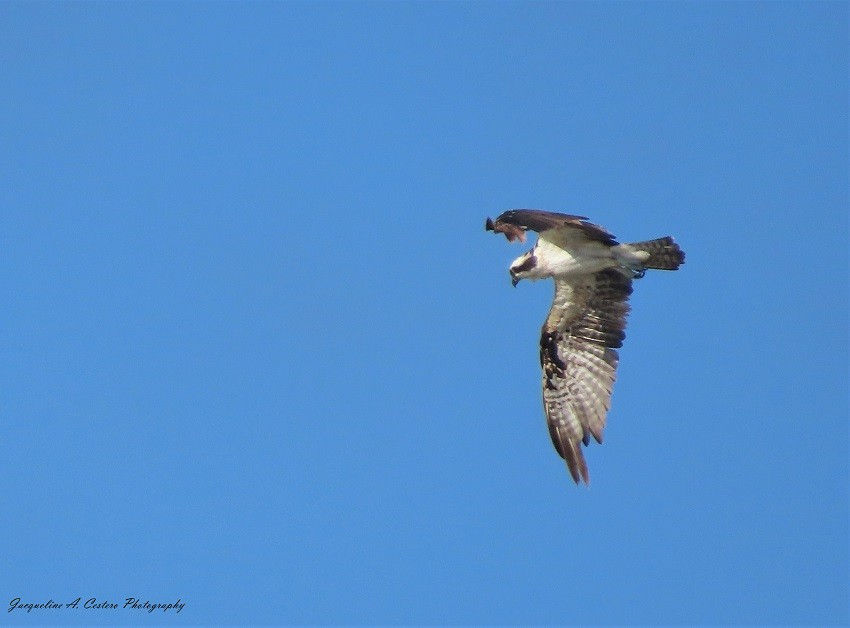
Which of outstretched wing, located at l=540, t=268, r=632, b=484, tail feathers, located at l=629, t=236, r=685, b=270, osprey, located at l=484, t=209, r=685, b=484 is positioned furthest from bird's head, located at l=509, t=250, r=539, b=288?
tail feathers, located at l=629, t=236, r=685, b=270

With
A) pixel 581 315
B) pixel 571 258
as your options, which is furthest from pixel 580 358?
pixel 571 258

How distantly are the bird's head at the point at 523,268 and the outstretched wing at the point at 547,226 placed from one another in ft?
0.74

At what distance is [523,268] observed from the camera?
12766 millimetres

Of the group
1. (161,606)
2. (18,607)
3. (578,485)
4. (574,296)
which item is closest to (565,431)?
(578,485)

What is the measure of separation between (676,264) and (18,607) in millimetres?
8191

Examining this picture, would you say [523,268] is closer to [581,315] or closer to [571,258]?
[571,258]

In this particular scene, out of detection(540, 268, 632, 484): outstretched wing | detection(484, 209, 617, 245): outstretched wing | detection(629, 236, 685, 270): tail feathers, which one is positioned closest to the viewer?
detection(484, 209, 617, 245): outstretched wing

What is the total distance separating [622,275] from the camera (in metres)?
13.1

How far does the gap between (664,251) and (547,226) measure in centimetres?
155

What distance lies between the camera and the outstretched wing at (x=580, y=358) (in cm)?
1335

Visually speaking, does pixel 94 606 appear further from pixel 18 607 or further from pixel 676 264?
pixel 676 264

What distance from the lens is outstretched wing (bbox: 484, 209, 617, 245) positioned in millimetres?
11703

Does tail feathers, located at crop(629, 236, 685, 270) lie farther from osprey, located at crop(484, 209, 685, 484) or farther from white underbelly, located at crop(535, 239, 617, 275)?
white underbelly, located at crop(535, 239, 617, 275)

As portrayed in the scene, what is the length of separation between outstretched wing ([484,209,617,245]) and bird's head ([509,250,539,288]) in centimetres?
23
